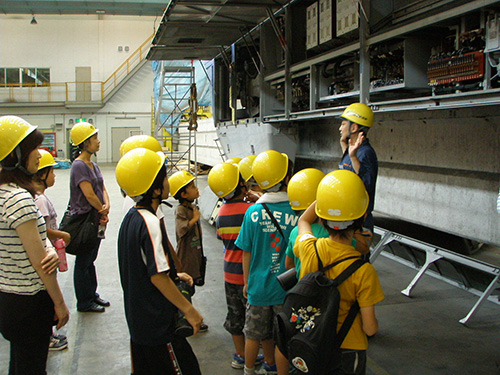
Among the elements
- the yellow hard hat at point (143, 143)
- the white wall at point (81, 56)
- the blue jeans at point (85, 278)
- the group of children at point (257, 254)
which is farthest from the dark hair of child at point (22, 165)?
the white wall at point (81, 56)

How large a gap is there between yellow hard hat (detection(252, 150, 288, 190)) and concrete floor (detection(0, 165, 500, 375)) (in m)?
1.52

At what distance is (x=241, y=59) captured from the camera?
8.59 metres

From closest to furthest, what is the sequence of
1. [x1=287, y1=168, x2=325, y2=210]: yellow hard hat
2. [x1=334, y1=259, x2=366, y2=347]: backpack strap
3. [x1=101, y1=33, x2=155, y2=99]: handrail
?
[x1=334, y1=259, x2=366, y2=347]: backpack strap → [x1=287, y1=168, x2=325, y2=210]: yellow hard hat → [x1=101, y1=33, x2=155, y2=99]: handrail

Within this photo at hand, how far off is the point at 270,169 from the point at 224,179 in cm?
51

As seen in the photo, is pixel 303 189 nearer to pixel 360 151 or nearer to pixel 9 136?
pixel 360 151

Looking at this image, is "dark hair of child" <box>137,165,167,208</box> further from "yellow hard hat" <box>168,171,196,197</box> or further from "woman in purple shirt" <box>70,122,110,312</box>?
"woman in purple shirt" <box>70,122,110,312</box>

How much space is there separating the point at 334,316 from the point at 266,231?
109cm

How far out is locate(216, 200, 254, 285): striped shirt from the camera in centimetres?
339

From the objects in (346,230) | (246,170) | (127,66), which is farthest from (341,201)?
(127,66)

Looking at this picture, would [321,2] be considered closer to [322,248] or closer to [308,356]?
[322,248]

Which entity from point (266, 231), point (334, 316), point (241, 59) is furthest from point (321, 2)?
point (334, 316)

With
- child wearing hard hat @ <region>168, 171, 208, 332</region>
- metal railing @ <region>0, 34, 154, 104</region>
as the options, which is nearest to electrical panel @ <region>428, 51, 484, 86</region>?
child wearing hard hat @ <region>168, 171, 208, 332</region>

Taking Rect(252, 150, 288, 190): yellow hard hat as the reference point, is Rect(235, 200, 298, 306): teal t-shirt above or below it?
below

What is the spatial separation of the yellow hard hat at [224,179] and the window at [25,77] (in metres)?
27.4
